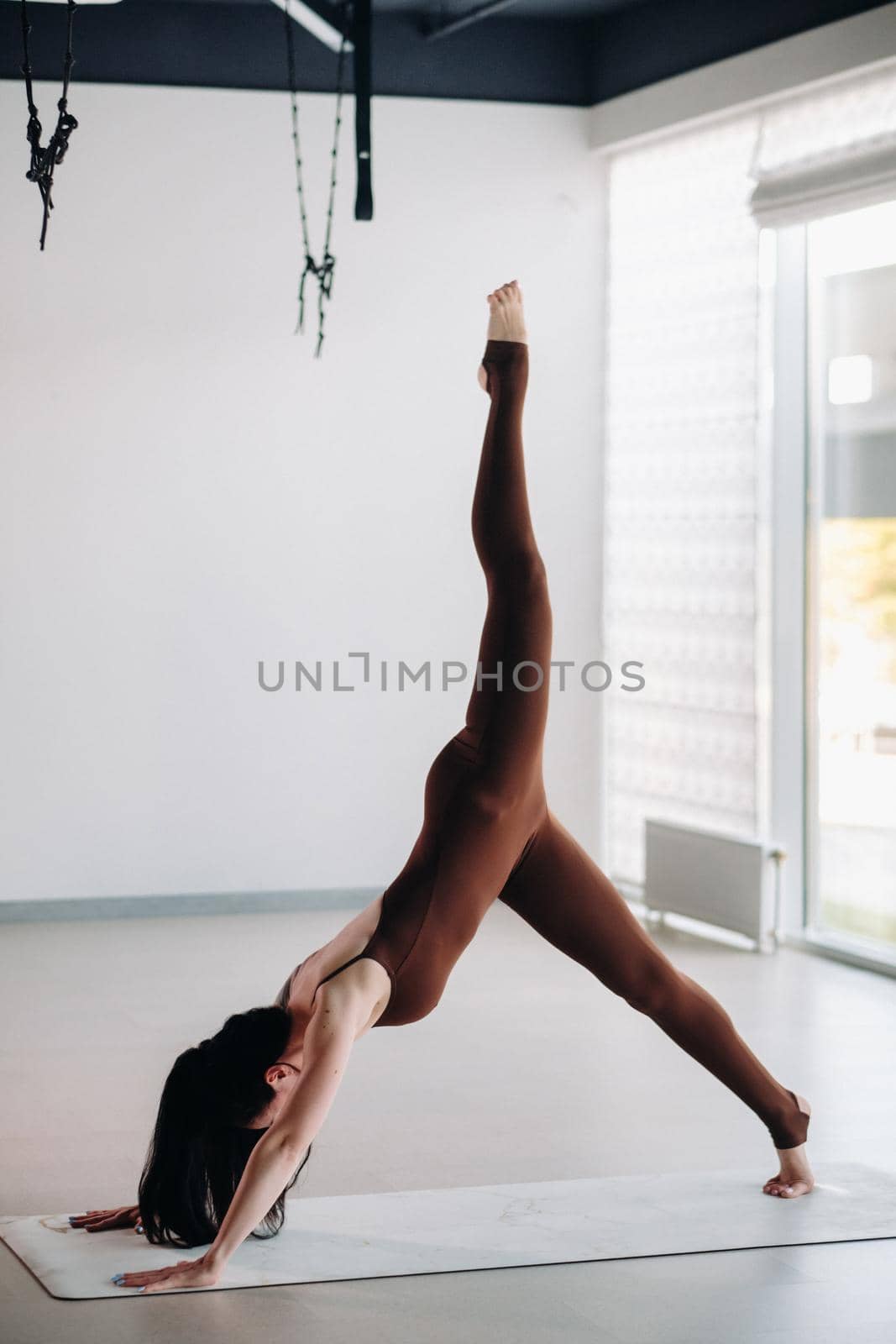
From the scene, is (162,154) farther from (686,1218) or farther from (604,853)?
(686,1218)

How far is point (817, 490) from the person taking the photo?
5547 millimetres

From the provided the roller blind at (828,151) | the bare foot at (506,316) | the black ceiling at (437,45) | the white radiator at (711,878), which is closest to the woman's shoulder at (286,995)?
the bare foot at (506,316)

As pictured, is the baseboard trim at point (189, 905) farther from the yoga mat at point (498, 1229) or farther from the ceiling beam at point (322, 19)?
the ceiling beam at point (322, 19)

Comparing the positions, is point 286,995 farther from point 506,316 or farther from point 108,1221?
point 506,316

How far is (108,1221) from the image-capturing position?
9.71ft

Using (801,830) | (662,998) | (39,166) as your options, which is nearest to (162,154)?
(39,166)

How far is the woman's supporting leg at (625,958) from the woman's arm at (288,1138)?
1.53 ft

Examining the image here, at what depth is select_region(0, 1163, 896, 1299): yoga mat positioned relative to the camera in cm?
282

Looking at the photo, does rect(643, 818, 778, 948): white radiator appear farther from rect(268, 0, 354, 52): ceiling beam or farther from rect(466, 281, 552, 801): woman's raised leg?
rect(268, 0, 354, 52): ceiling beam

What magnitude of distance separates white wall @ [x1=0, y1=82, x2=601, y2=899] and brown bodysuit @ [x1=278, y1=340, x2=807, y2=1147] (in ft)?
9.77

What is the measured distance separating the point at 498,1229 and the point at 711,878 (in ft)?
9.07

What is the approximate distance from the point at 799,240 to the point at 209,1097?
152 inches

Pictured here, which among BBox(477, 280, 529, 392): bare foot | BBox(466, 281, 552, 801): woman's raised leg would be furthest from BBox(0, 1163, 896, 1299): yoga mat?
BBox(477, 280, 529, 392): bare foot

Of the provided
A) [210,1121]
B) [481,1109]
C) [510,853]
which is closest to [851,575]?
[481,1109]
